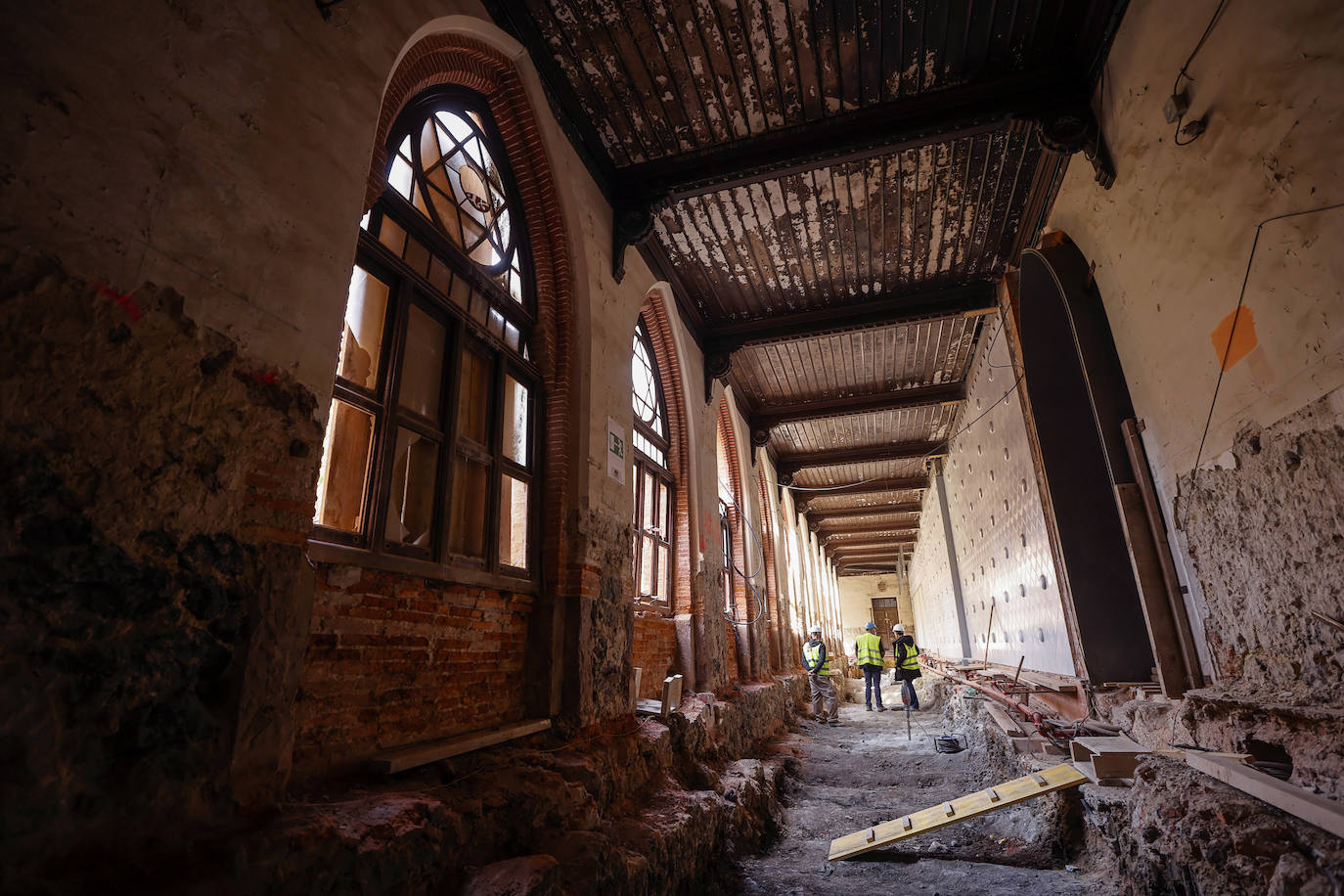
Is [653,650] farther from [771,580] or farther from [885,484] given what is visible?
[885,484]

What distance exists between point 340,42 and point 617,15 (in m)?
2.20

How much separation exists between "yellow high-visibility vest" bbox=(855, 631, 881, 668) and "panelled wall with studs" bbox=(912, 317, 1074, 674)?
1880 mm

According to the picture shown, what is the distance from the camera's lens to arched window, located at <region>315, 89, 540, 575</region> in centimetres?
299

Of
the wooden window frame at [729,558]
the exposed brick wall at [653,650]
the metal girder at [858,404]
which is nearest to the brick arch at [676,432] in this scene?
the exposed brick wall at [653,650]

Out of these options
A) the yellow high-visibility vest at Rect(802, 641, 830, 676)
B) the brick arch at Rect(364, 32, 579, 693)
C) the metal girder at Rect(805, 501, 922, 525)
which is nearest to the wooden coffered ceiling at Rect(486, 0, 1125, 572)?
the brick arch at Rect(364, 32, 579, 693)

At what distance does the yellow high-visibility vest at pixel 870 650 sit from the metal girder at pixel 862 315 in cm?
747

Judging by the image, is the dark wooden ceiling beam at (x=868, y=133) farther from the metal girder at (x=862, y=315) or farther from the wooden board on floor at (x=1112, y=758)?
the wooden board on floor at (x=1112, y=758)

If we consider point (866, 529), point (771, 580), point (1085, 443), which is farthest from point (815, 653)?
point (866, 529)

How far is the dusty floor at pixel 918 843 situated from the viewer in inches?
153

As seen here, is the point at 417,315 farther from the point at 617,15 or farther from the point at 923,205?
the point at 923,205

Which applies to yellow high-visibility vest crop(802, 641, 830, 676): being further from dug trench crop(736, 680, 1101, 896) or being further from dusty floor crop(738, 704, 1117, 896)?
dusty floor crop(738, 704, 1117, 896)

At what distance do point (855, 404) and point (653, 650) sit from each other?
22.0ft

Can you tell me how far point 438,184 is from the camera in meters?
3.89

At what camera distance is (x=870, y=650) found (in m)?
13.0
